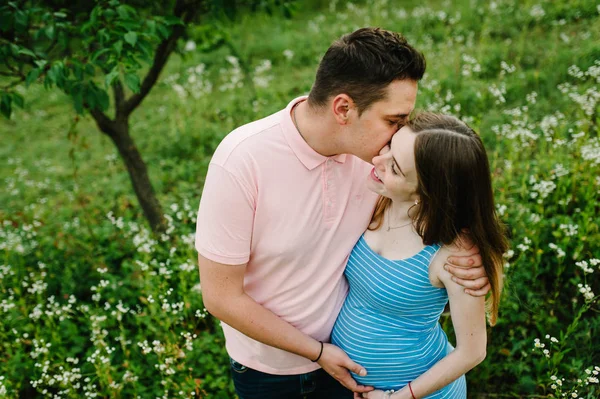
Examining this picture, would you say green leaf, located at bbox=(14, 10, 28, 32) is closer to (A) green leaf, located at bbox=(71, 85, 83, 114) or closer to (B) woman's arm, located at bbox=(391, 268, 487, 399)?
(A) green leaf, located at bbox=(71, 85, 83, 114)

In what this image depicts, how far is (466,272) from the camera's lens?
1.95 m

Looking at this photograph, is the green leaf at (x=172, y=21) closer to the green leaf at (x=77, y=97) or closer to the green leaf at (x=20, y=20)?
the green leaf at (x=77, y=97)

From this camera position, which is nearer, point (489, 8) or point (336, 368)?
point (336, 368)

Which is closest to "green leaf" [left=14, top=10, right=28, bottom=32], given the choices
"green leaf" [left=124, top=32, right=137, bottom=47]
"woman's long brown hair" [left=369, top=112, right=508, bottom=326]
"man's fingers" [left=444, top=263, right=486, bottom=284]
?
"green leaf" [left=124, top=32, right=137, bottom=47]

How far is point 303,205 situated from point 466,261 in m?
0.66

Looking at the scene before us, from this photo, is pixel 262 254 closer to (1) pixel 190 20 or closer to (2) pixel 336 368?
(2) pixel 336 368

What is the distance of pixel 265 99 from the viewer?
6.28m

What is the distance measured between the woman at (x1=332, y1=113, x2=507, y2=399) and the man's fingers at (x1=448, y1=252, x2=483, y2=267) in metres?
0.04

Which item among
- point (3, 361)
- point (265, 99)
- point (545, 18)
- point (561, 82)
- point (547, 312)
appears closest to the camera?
point (547, 312)

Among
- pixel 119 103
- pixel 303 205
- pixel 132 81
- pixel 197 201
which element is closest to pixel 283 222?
pixel 303 205

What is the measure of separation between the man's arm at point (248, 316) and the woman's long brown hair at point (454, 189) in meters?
0.64

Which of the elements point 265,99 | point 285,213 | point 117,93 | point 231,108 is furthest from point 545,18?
point 285,213

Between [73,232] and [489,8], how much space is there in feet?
19.8

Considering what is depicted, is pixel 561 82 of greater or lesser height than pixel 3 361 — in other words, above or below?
above
